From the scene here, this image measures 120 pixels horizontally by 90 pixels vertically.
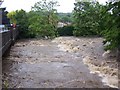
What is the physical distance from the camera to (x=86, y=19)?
1005 inches

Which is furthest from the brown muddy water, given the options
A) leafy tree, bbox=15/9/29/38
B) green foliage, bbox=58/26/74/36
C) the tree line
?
green foliage, bbox=58/26/74/36

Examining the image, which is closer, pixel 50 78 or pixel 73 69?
pixel 50 78

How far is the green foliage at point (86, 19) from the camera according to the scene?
990 inches

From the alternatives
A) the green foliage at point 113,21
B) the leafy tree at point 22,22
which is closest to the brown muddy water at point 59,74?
the green foliage at point 113,21

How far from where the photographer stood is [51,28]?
78.8 ft

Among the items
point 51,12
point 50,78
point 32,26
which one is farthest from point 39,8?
point 50,78

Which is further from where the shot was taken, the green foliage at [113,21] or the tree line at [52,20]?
the tree line at [52,20]

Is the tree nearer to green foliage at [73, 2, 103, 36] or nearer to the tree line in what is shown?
the tree line

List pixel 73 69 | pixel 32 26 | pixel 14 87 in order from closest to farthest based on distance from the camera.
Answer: pixel 14 87, pixel 73 69, pixel 32 26

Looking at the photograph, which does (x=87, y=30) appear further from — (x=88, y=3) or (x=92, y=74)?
(x=92, y=74)

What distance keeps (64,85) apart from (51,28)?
58.8 ft

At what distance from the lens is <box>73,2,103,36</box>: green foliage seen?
25.1 meters

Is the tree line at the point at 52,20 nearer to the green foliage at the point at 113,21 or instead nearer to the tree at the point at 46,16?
the tree at the point at 46,16

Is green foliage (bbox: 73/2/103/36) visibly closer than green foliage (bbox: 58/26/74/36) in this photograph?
Yes
